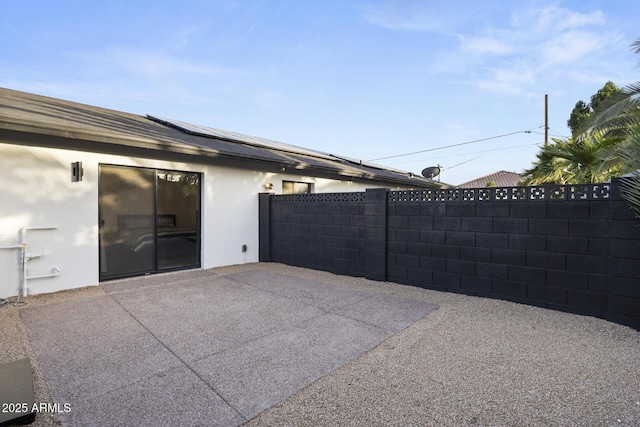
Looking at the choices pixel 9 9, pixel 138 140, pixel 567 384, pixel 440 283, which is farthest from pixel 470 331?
pixel 9 9

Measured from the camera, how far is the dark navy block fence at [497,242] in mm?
3602

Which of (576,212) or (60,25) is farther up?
(60,25)

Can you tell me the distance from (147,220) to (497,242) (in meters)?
5.89

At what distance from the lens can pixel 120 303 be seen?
439 cm

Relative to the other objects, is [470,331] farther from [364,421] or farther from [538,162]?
[538,162]

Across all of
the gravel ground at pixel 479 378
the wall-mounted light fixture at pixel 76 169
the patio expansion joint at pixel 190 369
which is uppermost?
the wall-mounted light fixture at pixel 76 169

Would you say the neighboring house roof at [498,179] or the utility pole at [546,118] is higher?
the utility pole at [546,118]

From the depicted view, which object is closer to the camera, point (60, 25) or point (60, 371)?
point (60, 371)

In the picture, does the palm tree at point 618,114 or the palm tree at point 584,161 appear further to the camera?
the palm tree at point 618,114

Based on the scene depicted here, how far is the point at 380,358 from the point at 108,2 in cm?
930

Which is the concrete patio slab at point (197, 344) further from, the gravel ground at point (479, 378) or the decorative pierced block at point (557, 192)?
the decorative pierced block at point (557, 192)

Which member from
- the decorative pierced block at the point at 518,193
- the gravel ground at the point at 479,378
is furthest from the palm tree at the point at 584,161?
Answer: the gravel ground at the point at 479,378

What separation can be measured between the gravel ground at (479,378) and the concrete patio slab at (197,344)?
0.53 feet

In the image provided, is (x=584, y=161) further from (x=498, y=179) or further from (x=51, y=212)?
(x=498, y=179)
